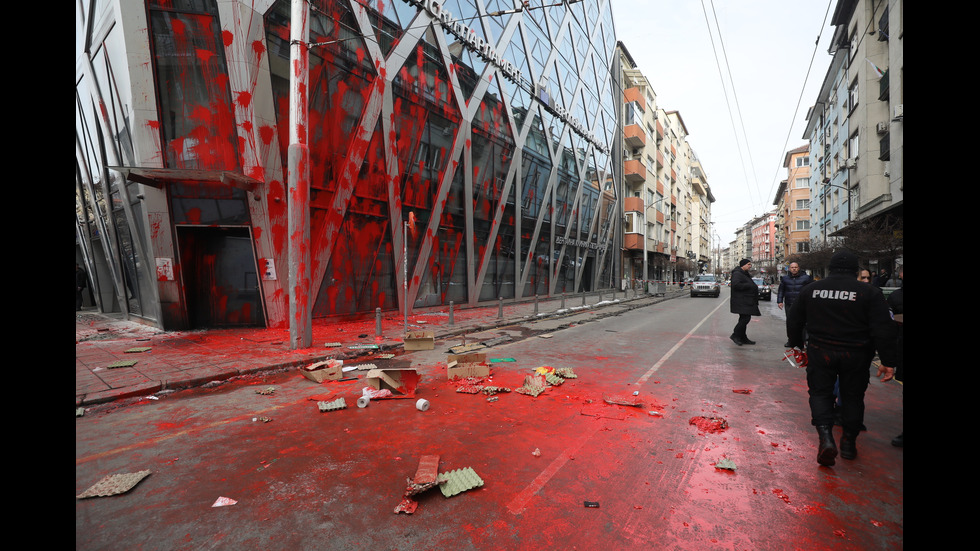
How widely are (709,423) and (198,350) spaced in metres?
9.57

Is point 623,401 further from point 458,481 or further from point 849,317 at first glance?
point 458,481

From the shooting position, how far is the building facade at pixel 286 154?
398 inches

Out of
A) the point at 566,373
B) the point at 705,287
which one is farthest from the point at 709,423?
the point at 705,287

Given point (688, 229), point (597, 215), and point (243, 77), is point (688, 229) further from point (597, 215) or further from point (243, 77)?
point (243, 77)

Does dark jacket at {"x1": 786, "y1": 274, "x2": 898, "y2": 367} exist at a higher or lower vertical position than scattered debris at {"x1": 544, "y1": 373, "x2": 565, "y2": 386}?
higher

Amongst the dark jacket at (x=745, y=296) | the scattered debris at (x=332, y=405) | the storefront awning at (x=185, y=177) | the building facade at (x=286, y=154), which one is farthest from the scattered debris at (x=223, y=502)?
the dark jacket at (x=745, y=296)

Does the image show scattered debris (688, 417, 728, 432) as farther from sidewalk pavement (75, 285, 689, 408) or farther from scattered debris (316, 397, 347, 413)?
sidewalk pavement (75, 285, 689, 408)

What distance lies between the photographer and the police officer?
11.8 ft

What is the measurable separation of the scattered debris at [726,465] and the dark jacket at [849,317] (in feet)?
5.08

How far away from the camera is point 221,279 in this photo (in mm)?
11320

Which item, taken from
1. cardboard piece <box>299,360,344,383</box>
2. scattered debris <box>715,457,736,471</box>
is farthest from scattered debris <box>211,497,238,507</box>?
scattered debris <box>715,457,736,471</box>

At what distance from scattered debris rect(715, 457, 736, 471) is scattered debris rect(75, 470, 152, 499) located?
15.9 ft

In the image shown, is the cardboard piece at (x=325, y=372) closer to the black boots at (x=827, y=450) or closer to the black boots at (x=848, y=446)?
the black boots at (x=827, y=450)
